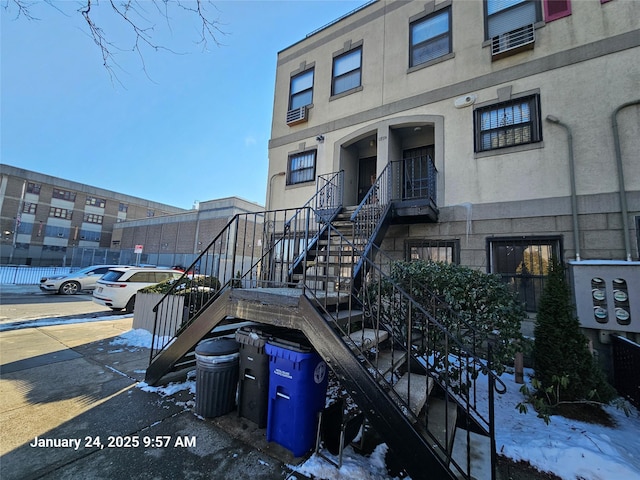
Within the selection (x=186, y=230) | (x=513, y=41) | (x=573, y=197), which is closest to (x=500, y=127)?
(x=513, y=41)

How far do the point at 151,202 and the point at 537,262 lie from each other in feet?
185

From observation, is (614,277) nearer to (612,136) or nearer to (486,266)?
(486,266)

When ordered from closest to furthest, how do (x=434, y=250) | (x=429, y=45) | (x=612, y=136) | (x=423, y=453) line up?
(x=423, y=453), (x=612, y=136), (x=434, y=250), (x=429, y=45)

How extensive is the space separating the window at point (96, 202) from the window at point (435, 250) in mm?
50768

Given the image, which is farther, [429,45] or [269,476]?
[429,45]

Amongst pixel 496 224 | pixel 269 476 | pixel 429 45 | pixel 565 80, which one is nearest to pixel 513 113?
pixel 565 80

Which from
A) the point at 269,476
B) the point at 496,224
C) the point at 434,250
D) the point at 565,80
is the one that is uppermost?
the point at 565,80

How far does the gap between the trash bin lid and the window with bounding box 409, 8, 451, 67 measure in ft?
27.6

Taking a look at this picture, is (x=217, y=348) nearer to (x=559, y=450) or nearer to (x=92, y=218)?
(x=559, y=450)

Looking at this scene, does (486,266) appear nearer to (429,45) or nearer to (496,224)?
(496,224)

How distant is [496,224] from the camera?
6.09 m

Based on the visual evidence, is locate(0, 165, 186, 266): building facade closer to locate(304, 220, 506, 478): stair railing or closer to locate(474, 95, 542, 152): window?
locate(304, 220, 506, 478): stair railing

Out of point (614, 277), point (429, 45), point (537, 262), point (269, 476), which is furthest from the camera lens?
point (429, 45)

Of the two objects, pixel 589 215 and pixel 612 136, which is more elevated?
pixel 612 136
